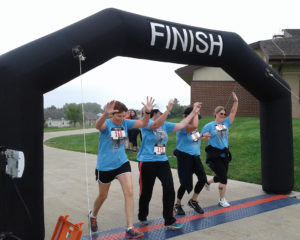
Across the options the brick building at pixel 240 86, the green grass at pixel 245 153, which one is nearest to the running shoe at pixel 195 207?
the green grass at pixel 245 153

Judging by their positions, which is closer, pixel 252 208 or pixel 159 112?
pixel 159 112

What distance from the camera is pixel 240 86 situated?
18516 mm

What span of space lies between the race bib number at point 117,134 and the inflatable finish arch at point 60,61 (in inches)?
33.6

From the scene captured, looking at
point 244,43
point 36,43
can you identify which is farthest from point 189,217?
point 36,43

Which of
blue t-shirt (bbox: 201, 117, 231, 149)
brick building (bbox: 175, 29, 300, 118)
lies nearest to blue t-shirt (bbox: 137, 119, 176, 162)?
blue t-shirt (bbox: 201, 117, 231, 149)

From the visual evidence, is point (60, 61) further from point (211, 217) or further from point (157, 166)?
point (211, 217)

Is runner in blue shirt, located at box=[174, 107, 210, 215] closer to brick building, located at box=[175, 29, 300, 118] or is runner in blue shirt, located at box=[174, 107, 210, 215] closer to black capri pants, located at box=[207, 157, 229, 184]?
black capri pants, located at box=[207, 157, 229, 184]

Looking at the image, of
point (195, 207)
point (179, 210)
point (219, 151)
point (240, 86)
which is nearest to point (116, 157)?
point (179, 210)

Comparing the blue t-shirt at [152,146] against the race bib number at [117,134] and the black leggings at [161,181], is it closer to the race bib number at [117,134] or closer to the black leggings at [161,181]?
the black leggings at [161,181]

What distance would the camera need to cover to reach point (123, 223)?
488 cm

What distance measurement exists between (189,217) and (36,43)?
330 cm

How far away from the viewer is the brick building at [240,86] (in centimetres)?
1560

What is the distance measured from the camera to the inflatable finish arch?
3396 millimetres

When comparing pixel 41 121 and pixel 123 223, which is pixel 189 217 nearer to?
pixel 123 223
